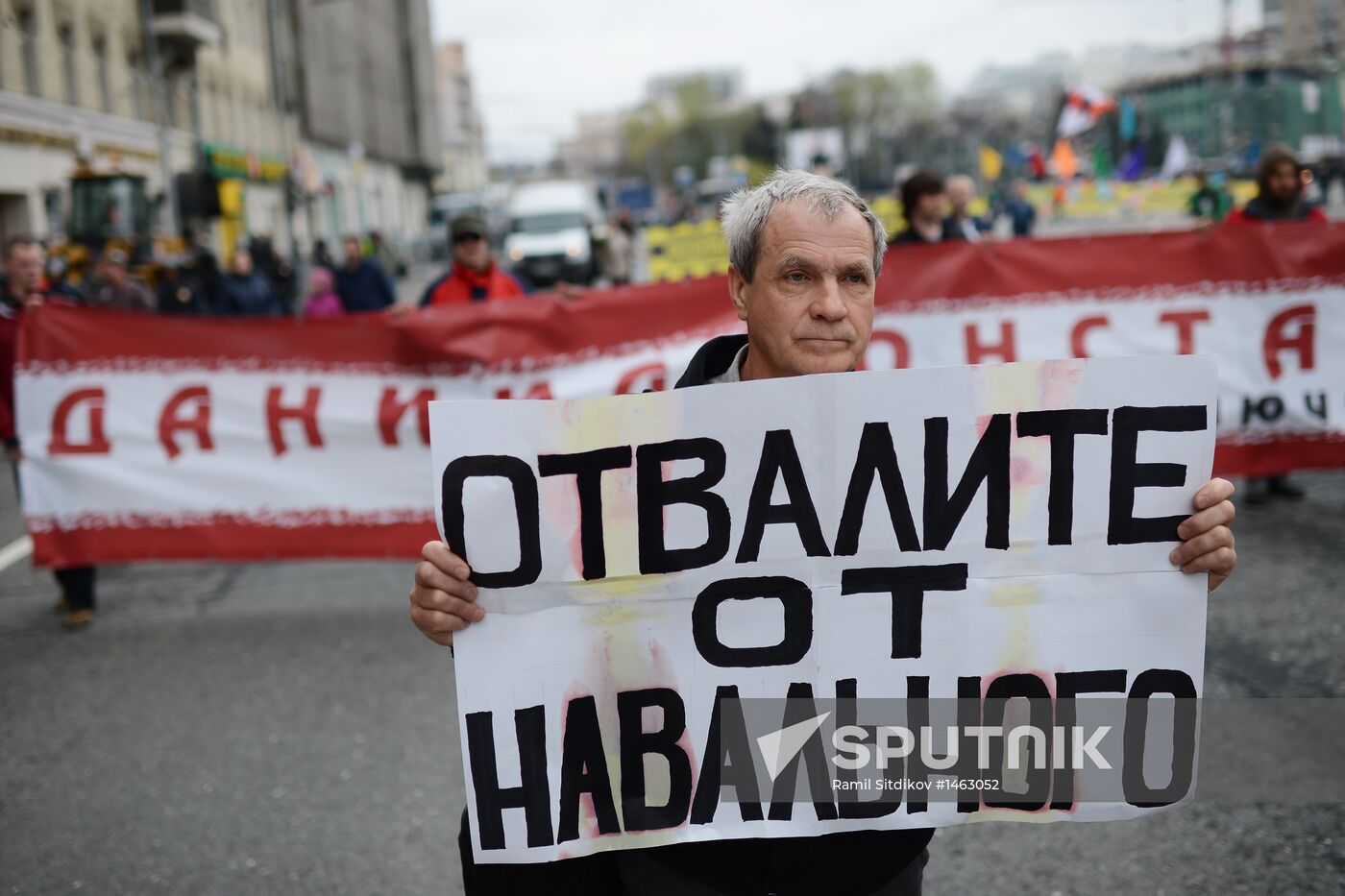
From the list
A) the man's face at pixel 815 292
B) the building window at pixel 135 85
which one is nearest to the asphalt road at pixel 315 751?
the man's face at pixel 815 292

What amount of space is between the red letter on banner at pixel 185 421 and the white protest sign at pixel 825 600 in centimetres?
476

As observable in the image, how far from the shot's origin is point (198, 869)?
3689 mm

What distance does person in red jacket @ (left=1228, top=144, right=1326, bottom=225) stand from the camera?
7.37 metres

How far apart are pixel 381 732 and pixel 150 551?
222 centimetres

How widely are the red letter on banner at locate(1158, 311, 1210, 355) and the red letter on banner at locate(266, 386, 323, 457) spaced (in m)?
4.46

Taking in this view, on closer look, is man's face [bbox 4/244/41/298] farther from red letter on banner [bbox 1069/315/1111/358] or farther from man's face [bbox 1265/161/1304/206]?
man's face [bbox 1265/161/1304/206]

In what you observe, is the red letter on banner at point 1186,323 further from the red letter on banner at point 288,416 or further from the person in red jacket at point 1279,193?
the red letter on banner at point 288,416

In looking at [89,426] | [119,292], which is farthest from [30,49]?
[89,426]

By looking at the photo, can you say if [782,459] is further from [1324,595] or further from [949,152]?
[949,152]

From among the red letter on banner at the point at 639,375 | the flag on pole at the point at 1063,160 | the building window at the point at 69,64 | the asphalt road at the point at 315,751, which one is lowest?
the asphalt road at the point at 315,751

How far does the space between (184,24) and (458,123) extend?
10189 centimetres

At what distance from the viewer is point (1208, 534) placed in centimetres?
197

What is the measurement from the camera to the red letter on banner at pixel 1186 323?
6660 mm

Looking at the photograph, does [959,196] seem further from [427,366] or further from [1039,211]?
[1039,211]
